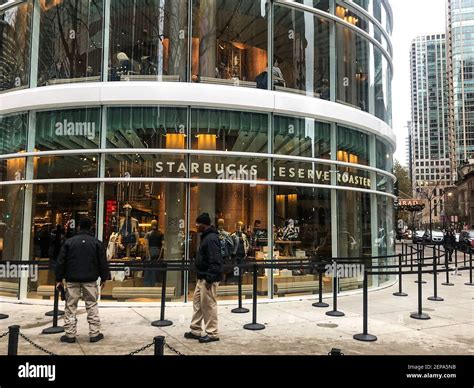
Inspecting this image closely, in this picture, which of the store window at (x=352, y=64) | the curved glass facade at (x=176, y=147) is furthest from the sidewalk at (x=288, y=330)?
the store window at (x=352, y=64)

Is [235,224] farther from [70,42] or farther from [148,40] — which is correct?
[70,42]

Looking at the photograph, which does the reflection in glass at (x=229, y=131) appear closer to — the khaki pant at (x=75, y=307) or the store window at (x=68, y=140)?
the store window at (x=68, y=140)

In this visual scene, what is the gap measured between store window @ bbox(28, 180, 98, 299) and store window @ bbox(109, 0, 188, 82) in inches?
120

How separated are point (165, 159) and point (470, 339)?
7.53 metres

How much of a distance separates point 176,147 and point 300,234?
409cm

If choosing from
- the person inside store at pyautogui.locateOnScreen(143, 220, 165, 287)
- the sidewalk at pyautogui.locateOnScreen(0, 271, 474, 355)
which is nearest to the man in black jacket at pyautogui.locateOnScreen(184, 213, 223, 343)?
the sidewalk at pyautogui.locateOnScreen(0, 271, 474, 355)

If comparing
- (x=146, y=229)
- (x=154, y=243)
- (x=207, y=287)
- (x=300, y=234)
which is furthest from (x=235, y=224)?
(x=207, y=287)

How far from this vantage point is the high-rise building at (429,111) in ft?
225

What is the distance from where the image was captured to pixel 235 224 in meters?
11.5

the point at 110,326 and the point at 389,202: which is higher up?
the point at 389,202
